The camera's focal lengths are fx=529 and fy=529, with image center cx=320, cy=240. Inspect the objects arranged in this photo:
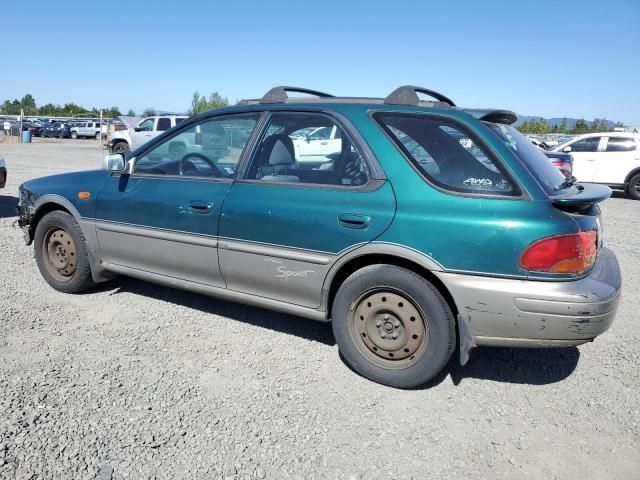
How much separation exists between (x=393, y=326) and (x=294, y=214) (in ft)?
3.01

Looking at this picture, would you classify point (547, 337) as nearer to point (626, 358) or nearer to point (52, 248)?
point (626, 358)

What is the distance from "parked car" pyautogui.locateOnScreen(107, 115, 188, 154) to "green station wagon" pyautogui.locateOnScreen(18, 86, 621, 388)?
1744 centimetres

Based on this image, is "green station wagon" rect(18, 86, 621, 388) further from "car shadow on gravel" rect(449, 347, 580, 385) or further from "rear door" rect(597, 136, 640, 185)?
"rear door" rect(597, 136, 640, 185)

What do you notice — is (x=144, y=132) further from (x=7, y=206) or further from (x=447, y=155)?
(x=447, y=155)

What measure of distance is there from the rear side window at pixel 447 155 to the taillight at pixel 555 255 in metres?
0.32

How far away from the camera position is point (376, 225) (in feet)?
10.1

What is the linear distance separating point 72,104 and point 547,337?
82184mm

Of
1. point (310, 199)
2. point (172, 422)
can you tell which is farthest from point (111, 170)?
point (172, 422)

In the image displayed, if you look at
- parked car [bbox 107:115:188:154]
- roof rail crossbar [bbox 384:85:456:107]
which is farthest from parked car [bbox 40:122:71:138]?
roof rail crossbar [bbox 384:85:456:107]

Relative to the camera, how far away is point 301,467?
2467 mm

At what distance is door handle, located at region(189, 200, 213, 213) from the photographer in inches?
143

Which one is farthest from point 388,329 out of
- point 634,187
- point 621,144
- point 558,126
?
point 558,126

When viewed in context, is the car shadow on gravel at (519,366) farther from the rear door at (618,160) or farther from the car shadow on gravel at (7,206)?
the rear door at (618,160)

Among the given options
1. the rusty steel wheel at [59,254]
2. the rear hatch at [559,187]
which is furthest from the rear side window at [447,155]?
the rusty steel wheel at [59,254]
